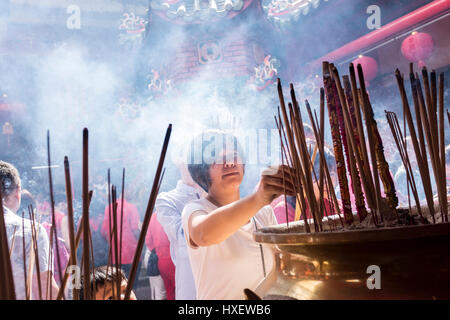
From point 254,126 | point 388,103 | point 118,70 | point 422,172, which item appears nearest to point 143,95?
point 118,70

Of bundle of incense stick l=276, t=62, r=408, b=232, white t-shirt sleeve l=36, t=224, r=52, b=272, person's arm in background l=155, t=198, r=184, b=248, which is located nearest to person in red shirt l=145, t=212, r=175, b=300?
person's arm in background l=155, t=198, r=184, b=248

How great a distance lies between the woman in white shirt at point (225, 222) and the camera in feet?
2.83

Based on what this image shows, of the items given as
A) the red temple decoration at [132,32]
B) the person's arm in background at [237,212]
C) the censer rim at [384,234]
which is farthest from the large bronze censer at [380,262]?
the red temple decoration at [132,32]

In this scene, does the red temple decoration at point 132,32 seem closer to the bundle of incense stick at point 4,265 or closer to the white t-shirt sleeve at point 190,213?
the white t-shirt sleeve at point 190,213

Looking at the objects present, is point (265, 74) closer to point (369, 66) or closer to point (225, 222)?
point (369, 66)

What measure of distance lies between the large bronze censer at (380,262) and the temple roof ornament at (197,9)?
483 cm

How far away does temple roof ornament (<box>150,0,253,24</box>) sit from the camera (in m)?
4.89

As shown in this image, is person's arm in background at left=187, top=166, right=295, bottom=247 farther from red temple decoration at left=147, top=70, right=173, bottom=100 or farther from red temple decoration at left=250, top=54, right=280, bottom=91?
red temple decoration at left=147, top=70, right=173, bottom=100

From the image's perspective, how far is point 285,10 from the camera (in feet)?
16.4

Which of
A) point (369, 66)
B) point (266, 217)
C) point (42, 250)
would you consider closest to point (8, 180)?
point (42, 250)

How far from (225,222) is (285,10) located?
464 cm

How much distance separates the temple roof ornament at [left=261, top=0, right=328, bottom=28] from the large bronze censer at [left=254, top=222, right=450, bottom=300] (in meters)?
4.85
